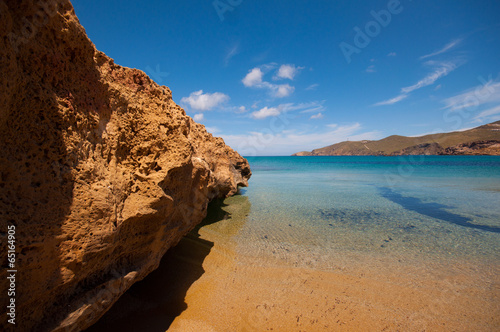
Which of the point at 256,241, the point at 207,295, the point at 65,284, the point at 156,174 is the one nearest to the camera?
the point at 65,284

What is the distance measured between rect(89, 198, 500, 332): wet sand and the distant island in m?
117

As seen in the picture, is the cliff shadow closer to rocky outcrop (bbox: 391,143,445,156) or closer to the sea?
the sea

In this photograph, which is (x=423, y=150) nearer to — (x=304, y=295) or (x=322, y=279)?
(x=322, y=279)

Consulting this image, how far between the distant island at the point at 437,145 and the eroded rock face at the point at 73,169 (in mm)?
122204

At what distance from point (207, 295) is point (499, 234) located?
32.6ft

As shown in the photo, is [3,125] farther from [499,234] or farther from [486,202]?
[486,202]

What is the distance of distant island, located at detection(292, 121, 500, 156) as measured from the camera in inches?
3361

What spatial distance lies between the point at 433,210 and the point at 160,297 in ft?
41.6

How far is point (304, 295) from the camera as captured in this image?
13.5 feet

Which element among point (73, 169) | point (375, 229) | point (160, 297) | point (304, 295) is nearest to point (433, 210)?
point (375, 229)

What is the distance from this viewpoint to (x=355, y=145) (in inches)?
6752

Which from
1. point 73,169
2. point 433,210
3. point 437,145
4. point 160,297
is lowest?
point 433,210

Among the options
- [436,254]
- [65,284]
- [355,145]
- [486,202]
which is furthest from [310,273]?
[355,145]

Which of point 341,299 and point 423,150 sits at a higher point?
point 423,150
